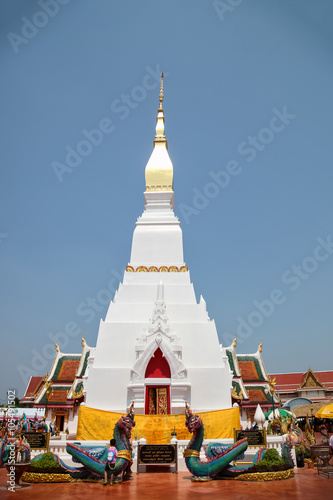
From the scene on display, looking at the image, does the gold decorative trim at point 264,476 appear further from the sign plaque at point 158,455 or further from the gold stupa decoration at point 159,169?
the gold stupa decoration at point 159,169

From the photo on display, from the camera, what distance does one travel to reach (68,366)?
90.5 ft

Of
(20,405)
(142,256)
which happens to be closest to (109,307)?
(142,256)

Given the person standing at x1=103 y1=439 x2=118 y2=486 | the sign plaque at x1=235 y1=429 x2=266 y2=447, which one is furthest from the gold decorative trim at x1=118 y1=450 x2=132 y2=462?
the sign plaque at x1=235 y1=429 x2=266 y2=447

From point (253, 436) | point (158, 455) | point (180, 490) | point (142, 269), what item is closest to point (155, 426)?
point (158, 455)

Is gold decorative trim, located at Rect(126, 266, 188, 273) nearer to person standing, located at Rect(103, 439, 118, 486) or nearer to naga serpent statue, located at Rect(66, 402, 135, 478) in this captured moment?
naga serpent statue, located at Rect(66, 402, 135, 478)

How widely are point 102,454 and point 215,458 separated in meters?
3.18

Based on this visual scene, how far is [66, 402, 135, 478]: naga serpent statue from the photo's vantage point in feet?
34.9

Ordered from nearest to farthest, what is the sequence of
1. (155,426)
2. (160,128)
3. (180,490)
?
(180,490)
(155,426)
(160,128)

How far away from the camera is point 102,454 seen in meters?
10.9

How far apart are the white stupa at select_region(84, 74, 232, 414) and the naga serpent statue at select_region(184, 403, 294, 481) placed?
560 cm

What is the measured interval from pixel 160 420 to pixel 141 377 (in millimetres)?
2988

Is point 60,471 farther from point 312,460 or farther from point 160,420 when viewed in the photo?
point 312,460

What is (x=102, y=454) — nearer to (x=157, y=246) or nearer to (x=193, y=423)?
(x=193, y=423)

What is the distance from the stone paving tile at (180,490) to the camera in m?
8.43
